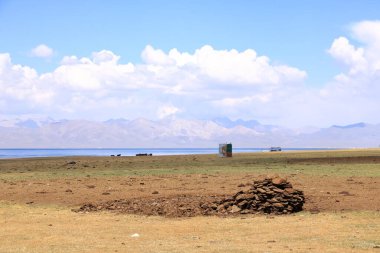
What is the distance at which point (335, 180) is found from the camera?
39.2m

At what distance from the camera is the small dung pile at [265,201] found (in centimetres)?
2600

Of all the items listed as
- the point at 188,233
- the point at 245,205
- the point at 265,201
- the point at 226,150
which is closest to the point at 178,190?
the point at 245,205

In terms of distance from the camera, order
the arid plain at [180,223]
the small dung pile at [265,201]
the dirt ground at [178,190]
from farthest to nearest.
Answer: the dirt ground at [178,190] < the small dung pile at [265,201] < the arid plain at [180,223]

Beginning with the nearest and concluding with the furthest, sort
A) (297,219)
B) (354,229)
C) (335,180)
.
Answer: (354,229)
(297,219)
(335,180)

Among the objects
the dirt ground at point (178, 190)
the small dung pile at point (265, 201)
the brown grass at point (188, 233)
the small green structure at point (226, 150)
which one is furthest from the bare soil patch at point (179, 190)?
the small green structure at point (226, 150)

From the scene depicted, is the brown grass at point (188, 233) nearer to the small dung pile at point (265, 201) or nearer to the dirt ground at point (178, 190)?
the small dung pile at point (265, 201)

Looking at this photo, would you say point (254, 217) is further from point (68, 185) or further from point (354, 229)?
point (68, 185)

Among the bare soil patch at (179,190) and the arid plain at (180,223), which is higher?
the bare soil patch at (179,190)

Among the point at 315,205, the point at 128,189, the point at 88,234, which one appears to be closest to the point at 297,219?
the point at 315,205

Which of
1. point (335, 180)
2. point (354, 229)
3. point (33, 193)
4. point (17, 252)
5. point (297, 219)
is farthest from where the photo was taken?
point (335, 180)

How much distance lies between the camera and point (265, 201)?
86.5 feet

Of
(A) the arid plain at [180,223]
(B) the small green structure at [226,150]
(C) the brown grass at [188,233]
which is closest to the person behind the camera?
(C) the brown grass at [188,233]

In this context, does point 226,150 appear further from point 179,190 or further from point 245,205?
point 245,205

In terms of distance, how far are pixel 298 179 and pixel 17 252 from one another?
26232 mm
